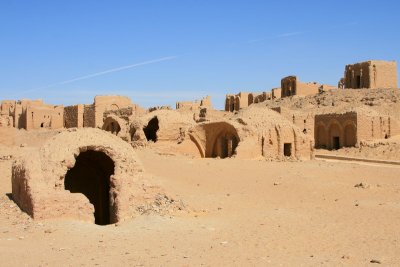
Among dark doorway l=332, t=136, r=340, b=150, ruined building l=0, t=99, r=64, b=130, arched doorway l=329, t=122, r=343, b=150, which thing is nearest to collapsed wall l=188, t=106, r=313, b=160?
arched doorway l=329, t=122, r=343, b=150

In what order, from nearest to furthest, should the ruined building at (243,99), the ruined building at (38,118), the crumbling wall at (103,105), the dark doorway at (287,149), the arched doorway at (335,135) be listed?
the dark doorway at (287,149) < the arched doorway at (335,135) < the crumbling wall at (103,105) < the ruined building at (38,118) < the ruined building at (243,99)

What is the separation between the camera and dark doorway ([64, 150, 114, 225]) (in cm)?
1405

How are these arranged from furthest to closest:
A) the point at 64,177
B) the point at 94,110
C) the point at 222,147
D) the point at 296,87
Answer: the point at 296,87 < the point at 94,110 < the point at 222,147 < the point at 64,177

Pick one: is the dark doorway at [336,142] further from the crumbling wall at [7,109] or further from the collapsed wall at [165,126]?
the crumbling wall at [7,109]

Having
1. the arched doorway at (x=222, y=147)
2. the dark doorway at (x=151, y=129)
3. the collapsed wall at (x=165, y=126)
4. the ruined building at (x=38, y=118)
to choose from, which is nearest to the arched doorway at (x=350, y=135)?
the arched doorway at (x=222, y=147)

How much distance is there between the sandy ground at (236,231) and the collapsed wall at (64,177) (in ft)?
1.28

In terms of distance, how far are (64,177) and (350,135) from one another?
2646 centimetres

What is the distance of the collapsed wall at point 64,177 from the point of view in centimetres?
1032

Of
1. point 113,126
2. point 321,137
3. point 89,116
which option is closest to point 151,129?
point 113,126

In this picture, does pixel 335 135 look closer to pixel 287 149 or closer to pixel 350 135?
pixel 350 135

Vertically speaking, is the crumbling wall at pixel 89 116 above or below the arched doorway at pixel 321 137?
above

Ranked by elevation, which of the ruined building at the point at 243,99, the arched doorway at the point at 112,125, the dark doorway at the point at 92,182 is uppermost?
the ruined building at the point at 243,99

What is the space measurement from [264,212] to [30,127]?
33.5 metres

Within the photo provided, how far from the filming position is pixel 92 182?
14.5m
